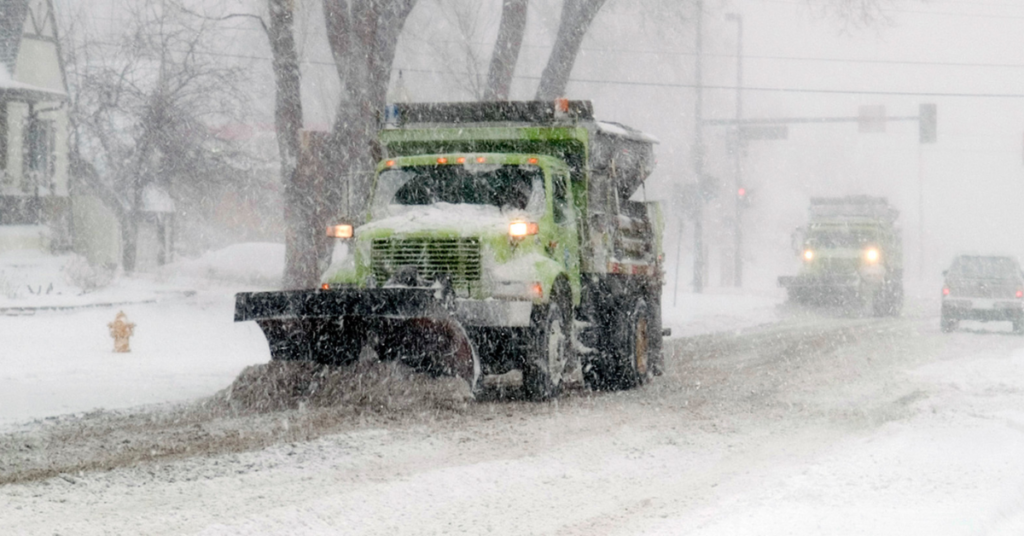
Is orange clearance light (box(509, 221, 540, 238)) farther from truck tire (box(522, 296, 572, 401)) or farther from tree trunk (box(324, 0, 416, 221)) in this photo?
tree trunk (box(324, 0, 416, 221))

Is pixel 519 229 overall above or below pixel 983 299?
above

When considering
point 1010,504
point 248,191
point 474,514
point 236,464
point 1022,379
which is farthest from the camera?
point 248,191

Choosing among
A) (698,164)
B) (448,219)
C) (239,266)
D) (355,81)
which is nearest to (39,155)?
(239,266)

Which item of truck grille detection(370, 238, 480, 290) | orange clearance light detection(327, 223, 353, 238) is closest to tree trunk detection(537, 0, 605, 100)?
orange clearance light detection(327, 223, 353, 238)

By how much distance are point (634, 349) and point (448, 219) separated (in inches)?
132

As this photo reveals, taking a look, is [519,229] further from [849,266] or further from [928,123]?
[928,123]

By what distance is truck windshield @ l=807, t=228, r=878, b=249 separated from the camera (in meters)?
32.2

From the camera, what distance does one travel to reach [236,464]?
7.90m

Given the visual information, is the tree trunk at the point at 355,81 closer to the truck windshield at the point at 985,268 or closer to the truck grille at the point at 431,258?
the truck grille at the point at 431,258

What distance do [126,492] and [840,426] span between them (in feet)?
19.7

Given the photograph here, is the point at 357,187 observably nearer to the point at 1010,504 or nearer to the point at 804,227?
the point at 1010,504

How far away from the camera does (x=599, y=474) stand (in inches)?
312

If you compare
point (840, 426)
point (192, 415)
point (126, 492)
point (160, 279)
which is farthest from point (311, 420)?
point (160, 279)

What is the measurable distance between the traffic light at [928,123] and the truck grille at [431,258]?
1186 inches
